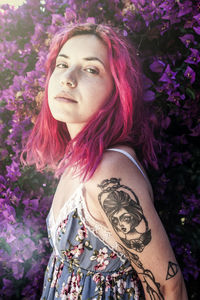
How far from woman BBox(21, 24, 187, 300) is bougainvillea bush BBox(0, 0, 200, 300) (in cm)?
25

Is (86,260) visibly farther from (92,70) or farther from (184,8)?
(184,8)

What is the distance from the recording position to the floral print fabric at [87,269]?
4.25 ft

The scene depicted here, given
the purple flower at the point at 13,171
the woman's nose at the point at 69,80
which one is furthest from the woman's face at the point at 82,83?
the purple flower at the point at 13,171

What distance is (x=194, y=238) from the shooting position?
175 cm

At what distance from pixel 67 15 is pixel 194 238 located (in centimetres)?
180

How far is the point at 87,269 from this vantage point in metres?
1.36

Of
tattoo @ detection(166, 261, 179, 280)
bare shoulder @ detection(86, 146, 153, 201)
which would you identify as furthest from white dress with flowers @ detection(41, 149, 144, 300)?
tattoo @ detection(166, 261, 179, 280)

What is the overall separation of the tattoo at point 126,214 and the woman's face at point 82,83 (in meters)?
0.49

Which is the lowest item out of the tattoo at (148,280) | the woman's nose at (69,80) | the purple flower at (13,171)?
the tattoo at (148,280)

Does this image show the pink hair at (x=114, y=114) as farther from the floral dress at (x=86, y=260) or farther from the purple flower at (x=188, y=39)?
the purple flower at (x=188, y=39)

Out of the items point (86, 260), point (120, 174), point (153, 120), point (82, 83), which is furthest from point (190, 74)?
point (86, 260)

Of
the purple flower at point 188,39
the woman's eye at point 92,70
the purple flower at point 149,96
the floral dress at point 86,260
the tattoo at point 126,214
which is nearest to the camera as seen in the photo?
the tattoo at point 126,214

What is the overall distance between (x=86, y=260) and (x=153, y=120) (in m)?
0.98

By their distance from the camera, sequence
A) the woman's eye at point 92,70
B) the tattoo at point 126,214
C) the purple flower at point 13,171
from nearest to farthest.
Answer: the tattoo at point 126,214, the woman's eye at point 92,70, the purple flower at point 13,171
